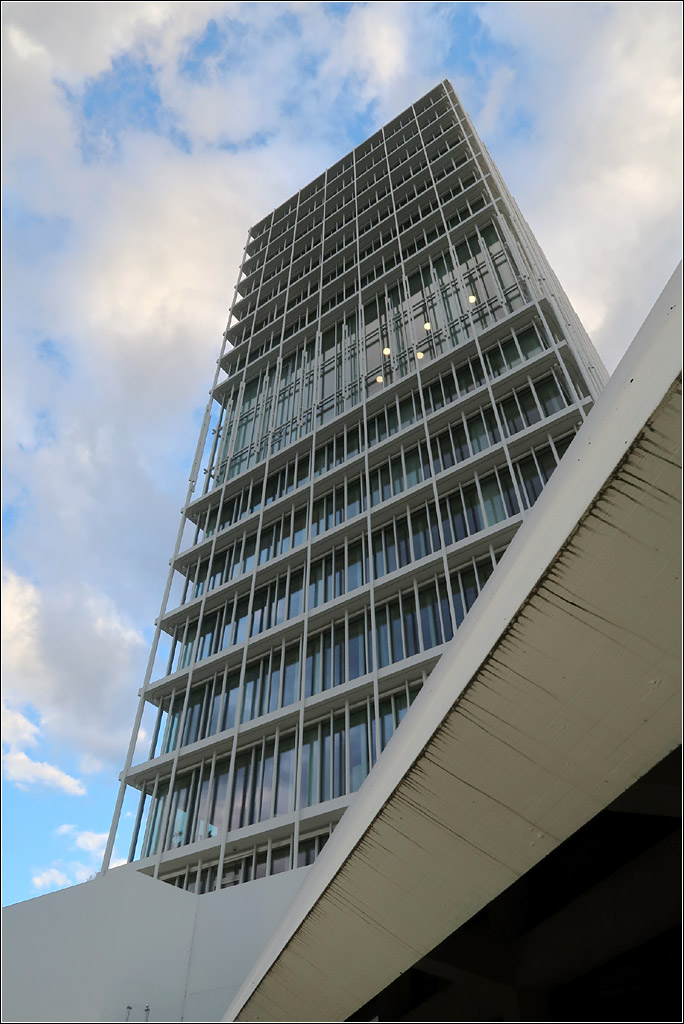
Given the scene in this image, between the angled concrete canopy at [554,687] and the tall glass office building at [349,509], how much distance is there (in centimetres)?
1574

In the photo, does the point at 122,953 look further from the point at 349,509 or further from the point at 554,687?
the point at 349,509

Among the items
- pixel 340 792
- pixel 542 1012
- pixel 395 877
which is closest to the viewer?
→ pixel 395 877

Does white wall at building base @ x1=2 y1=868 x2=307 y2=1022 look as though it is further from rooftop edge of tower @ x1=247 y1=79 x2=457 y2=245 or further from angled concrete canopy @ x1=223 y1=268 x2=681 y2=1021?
rooftop edge of tower @ x1=247 y1=79 x2=457 y2=245

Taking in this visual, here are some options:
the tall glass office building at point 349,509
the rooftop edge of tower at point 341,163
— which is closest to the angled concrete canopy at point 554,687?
the tall glass office building at point 349,509

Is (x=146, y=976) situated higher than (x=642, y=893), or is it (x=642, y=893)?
(x=146, y=976)

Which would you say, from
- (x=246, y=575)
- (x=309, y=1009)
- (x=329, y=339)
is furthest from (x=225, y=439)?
(x=309, y=1009)

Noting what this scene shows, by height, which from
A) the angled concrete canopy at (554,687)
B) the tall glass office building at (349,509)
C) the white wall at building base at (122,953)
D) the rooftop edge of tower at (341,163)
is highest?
the rooftop edge of tower at (341,163)

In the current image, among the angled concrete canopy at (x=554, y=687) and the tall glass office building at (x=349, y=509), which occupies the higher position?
the tall glass office building at (x=349, y=509)

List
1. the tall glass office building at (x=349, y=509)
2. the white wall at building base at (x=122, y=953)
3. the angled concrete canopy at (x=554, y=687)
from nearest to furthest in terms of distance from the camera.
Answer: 1. the angled concrete canopy at (x=554, y=687)
2. the white wall at building base at (x=122, y=953)
3. the tall glass office building at (x=349, y=509)

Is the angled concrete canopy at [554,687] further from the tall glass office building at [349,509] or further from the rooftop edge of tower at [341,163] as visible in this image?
the rooftop edge of tower at [341,163]

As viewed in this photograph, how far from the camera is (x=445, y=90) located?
43.7m

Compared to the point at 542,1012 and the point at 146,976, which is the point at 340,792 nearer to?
the point at 146,976

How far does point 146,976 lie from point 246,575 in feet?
58.2

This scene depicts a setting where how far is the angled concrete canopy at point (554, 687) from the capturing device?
2.98 m
